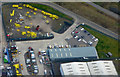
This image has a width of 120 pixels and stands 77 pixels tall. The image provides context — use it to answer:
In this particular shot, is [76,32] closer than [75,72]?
No

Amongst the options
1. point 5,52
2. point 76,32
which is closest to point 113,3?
point 76,32

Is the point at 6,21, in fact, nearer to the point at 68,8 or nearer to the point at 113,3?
the point at 68,8

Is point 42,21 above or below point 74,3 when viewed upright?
Answer: below

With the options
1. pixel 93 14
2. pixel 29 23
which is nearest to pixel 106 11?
pixel 93 14

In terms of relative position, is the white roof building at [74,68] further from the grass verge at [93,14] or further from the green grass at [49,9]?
the grass verge at [93,14]

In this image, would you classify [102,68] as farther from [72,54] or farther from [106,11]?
[106,11]

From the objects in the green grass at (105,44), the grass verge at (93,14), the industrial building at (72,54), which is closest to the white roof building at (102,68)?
the industrial building at (72,54)

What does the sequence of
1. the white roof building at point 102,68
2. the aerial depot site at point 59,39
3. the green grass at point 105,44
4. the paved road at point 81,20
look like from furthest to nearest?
the paved road at point 81,20 → the green grass at point 105,44 → the aerial depot site at point 59,39 → the white roof building at point 102,68

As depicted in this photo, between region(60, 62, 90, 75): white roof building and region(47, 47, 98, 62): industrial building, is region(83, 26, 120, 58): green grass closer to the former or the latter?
region(47, 47, 98, 62): industrial building
